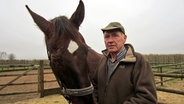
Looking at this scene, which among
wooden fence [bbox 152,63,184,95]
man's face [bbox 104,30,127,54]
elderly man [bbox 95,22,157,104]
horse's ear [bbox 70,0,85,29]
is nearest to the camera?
elderly man [bbox 95,22,157,104]

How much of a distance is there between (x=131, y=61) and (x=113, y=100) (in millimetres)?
365

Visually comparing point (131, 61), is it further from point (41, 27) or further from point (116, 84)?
point (41, 27)

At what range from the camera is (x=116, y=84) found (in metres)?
1.61

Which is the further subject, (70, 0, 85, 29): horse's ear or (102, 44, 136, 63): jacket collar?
(70, 0, 85, 29): horse's ear

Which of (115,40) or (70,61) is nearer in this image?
(70,61)

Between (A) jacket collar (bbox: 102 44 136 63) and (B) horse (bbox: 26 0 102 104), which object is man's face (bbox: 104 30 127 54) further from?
(B) horse (bbox: 26 0 102 104)

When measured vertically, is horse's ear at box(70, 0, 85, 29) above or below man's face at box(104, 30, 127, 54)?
above

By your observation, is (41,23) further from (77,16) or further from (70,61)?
(70,61)

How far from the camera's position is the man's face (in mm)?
1694

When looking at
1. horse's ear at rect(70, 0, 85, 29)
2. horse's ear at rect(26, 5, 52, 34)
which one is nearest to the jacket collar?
horse's ear at rect(70, 0, 85, 29)

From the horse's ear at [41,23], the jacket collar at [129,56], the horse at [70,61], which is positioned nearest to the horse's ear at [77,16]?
the horse at [70,61]

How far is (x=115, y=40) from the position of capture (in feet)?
5.55

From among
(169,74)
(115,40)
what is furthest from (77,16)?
(169,74)

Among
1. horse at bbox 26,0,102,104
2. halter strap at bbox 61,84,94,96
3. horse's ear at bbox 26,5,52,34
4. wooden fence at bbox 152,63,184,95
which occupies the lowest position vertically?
Answer: wooden fence at bbox 152,63,184,95
